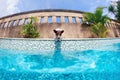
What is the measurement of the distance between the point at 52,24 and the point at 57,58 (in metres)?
10.4

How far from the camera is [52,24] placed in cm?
1923

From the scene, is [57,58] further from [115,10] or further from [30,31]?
[115,10]

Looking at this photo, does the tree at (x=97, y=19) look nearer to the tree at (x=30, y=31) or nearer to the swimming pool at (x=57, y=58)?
the tree at (x=30, y=31)

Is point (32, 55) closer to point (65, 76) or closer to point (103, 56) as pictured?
point (65, 76)

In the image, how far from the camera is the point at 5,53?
9.98m

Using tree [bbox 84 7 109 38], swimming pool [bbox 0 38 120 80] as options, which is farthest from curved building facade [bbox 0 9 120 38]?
swimming pool [bbox 0 38 120 80]

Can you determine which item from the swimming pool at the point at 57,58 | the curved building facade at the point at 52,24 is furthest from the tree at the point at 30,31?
the swimming pool at the point at 57,58

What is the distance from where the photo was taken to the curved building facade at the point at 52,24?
19203 mm

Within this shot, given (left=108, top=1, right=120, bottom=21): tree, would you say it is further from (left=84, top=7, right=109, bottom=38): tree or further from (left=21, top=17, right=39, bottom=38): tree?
(left=21, top=17, right=39, bottom=38): tree

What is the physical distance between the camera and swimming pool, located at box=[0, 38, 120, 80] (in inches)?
304

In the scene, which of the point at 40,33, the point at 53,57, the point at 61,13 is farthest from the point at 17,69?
the point at 61,13

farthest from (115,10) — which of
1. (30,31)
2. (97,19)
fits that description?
(30,31)

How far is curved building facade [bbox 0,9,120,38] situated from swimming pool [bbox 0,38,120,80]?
8610mm

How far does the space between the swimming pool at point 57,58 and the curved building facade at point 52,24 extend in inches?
339
